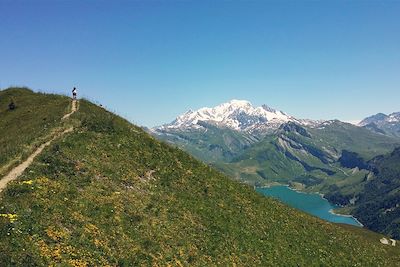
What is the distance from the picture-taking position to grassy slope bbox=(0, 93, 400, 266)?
108 ft

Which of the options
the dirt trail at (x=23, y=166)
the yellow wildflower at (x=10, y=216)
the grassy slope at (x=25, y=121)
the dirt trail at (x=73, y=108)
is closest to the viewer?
the yellow wildflower at (x=10, y=216)

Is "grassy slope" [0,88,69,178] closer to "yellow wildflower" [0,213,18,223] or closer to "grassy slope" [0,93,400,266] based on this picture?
"grassy slope" [0,93,400,266]

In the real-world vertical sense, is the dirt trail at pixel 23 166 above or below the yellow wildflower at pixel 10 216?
above

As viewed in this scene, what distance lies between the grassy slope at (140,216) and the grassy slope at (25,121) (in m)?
3.86

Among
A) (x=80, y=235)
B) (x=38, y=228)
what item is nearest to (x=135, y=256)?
(x=80, y=235)

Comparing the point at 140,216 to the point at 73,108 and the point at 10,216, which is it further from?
the point at 73,108

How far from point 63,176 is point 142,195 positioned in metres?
9.91

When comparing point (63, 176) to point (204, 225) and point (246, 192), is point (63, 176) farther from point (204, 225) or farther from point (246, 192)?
point (246, 192)

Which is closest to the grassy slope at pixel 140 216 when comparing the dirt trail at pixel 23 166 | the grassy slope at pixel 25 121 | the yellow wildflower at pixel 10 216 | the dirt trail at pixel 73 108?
the yellow wildflower at pixel 10 216

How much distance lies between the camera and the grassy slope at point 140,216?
33.0 m

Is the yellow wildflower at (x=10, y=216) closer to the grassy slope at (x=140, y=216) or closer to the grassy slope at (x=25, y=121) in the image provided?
the grassy slope at (x=140, y=216)

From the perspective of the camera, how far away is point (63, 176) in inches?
1689

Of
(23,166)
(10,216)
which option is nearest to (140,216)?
(10,216)

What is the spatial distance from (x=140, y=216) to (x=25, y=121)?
32.6 metres
